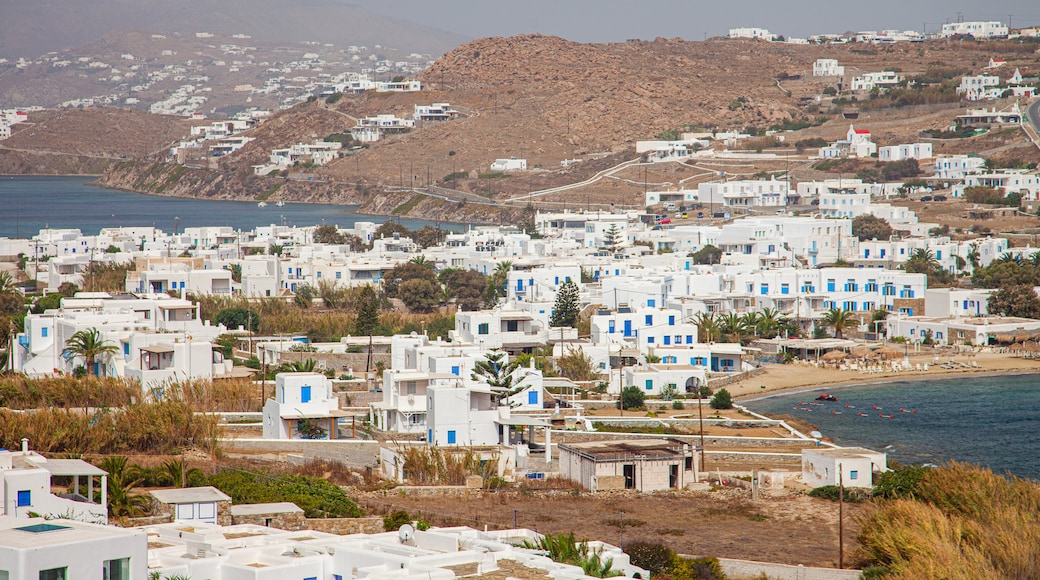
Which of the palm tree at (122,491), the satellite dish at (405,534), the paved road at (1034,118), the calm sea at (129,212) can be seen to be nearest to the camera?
the satellite dish at (405,534)

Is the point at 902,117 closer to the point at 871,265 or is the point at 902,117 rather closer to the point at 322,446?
the point at 871,265

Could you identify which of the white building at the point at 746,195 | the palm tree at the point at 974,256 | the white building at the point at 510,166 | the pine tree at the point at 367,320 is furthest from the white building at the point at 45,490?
the white building at the point at 510,166

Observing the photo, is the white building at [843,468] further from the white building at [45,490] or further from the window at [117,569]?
the window at [117,569]

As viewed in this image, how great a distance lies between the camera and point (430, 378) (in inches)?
1203

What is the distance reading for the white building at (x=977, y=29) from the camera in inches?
6038

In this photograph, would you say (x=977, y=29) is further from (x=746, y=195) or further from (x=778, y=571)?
(x=778, y=571)

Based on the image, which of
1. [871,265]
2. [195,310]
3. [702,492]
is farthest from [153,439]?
[871,265]

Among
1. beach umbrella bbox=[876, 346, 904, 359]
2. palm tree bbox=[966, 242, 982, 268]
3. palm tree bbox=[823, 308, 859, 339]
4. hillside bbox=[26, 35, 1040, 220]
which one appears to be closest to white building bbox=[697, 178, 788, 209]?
hillside bbox=[26, 35, 1040, 220]

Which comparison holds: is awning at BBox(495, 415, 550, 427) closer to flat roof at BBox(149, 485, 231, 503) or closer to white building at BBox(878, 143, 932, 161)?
flat roof at BBox(149, 485, 231, 503)

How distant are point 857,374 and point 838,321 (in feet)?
17.0

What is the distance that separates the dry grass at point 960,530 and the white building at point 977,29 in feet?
455

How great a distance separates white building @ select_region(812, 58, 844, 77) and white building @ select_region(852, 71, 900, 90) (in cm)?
882

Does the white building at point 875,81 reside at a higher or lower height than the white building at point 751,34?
lower

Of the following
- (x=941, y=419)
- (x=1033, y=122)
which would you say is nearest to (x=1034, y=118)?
(x=1033, y=122)
